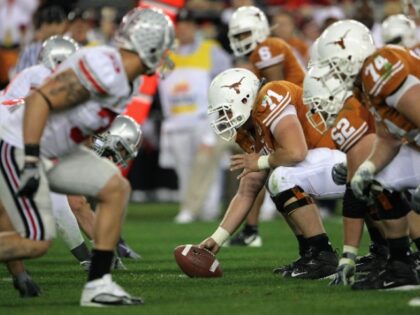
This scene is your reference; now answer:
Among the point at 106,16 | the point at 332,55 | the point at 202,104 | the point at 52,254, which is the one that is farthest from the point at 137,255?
the point at 106,16

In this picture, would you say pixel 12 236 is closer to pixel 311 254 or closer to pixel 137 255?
pixel 311 254

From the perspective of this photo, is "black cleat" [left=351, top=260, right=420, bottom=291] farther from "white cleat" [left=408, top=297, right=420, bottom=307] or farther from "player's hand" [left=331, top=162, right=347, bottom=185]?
"player's hand" [left=331, top=162, right=347, bottom=185]

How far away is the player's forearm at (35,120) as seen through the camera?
206 inches

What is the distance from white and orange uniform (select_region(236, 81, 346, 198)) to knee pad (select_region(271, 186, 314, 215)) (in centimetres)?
3

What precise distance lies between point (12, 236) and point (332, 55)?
191 centimetres

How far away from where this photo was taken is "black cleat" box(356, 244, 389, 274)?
21.6 ft

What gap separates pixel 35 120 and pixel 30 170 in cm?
23

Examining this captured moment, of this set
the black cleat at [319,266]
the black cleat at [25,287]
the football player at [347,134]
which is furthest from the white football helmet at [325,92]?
the black cleat at [25,287]

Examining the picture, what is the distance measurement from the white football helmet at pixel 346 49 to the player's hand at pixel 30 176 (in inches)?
65.4

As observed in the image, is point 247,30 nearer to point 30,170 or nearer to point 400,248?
→ point 400,248

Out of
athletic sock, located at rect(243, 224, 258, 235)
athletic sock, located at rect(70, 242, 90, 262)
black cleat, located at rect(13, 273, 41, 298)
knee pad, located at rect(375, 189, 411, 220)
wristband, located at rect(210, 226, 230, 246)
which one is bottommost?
athletic sock, located at rect(243, 224, 258, 235)

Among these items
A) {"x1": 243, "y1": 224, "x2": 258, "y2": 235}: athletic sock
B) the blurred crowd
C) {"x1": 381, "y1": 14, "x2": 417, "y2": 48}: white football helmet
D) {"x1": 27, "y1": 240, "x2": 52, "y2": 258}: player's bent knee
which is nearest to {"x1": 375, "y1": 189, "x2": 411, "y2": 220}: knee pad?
{"x1": 27, "y1": 240, "x2": 52, "y2": 258}: player's bent knee

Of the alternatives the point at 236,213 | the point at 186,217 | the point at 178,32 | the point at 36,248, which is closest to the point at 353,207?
the point at 236,213

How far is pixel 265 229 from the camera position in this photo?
1120cm
